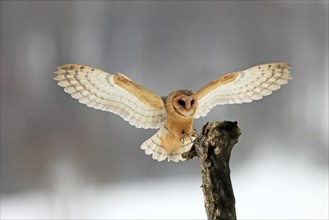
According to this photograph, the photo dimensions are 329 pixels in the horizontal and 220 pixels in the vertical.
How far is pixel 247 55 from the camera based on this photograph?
1515 millimetres

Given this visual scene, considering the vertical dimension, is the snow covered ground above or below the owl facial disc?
below

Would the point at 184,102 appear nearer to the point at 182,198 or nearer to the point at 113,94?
the point at 113,94

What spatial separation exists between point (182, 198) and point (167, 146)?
54 cm

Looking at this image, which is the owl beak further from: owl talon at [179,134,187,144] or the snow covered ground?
the snow covered ground

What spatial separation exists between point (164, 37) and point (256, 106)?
14.1 inches

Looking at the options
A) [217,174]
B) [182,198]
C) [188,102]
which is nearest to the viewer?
[217,174]

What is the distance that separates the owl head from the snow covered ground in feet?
1.71

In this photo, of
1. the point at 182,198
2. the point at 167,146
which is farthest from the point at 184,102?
the point at 182,198

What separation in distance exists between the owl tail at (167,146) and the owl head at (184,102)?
0.21 feet

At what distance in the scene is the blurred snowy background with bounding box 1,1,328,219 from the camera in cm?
141

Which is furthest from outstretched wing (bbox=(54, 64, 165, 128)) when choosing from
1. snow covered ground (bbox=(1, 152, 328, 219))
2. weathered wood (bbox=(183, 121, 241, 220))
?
snow covered ground (bbox=(1, 152, 328, 219))

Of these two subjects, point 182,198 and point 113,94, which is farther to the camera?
point 182,198

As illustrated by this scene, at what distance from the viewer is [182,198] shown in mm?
1381

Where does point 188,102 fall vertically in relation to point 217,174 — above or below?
above
